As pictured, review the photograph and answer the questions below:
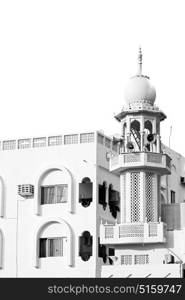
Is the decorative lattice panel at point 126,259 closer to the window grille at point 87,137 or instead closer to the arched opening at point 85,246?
the arched opening at point 85,246

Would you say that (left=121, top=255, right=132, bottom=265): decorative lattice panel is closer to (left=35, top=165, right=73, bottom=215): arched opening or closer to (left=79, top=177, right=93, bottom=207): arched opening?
(left=79, top=177, right=93, bottom=207): arched opening

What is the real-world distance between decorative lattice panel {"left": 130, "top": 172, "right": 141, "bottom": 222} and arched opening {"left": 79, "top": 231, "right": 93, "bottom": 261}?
6.46m

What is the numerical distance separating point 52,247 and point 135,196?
8.42m

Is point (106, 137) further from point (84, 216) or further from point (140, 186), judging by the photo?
point (140, 186)

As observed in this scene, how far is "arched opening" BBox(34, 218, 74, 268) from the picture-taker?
1730 inches

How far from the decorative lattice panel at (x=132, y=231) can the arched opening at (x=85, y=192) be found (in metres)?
6.86

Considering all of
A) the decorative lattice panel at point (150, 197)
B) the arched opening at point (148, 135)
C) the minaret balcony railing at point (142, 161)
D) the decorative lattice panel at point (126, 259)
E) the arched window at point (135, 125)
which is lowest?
the decorative lattice panel at point (126, 259)

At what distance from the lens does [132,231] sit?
37.2 m

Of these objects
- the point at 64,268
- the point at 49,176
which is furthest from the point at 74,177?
the point at 64,268

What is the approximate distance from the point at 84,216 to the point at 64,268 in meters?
3.00

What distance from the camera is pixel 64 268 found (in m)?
43.8

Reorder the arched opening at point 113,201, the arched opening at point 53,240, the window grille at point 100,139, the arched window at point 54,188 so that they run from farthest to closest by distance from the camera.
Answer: the arched opening at point 113,201, the arched window at point 54,188, the window grille at point 100,139, the arched opening at point 53,240

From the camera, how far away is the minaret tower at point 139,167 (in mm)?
37219

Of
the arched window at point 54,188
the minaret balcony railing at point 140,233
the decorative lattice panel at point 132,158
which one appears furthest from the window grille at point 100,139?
the minaret balcony railing at point 140,233
